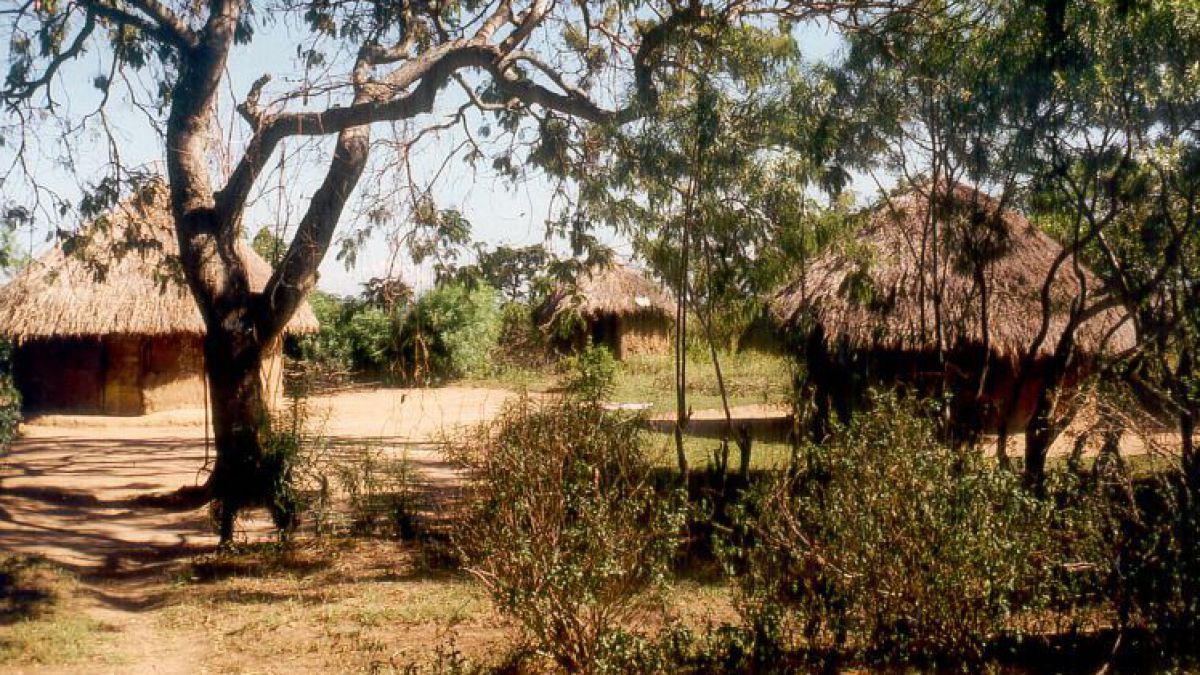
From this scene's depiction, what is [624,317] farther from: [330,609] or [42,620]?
[42,620]

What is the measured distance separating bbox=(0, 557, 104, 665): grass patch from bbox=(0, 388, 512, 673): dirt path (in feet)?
0.34

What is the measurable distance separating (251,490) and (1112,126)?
609 cm

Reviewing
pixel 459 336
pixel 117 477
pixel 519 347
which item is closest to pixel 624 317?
pixel 519 347

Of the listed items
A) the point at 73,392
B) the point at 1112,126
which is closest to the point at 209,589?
the point at 1112,126

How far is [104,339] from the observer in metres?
15.4

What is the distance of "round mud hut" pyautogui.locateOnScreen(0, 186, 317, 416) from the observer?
1499 cm

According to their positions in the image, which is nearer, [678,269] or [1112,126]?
[1112,126]

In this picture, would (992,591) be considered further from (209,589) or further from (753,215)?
(209,589)

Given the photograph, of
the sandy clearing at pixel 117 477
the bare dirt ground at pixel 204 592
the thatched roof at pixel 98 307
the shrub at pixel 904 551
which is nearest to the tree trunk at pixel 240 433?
the bare dirt ground at pixel 204 592

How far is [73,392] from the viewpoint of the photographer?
15.8 m

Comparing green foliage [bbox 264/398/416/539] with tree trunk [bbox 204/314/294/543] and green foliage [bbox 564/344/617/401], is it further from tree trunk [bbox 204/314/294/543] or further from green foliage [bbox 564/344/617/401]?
green foliage [bbox 564/344/617/401]

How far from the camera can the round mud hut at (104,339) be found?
1499cm

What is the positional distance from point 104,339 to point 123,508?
23.8 ft

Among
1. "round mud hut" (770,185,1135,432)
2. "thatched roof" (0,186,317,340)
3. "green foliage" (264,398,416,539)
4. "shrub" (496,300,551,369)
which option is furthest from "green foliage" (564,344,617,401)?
"shrub" (496,300,551,369)
